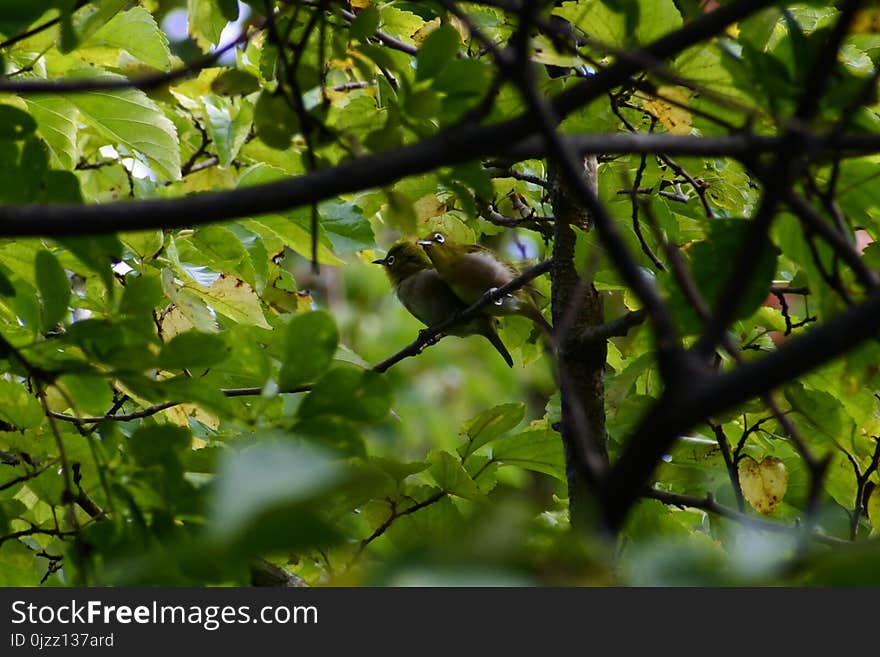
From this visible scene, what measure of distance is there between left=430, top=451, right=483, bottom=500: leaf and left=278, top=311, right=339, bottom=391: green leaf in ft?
3.35

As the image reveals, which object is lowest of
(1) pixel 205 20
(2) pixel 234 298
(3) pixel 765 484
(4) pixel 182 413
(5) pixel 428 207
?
(3) pixel 765 484

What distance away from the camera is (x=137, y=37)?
2391 millimetres

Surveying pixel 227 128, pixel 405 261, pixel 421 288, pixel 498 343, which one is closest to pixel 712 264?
pixel 227 128

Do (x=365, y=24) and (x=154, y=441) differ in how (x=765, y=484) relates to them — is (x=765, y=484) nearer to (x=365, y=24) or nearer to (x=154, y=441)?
(x=365, y=24)

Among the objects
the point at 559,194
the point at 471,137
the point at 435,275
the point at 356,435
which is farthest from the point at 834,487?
the point at 435,275

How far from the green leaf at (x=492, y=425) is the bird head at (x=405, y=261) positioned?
97.3 inches

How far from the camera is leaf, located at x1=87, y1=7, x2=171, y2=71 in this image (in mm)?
2365

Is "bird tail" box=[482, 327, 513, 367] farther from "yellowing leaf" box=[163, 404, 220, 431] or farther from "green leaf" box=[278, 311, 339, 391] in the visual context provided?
"green leaf" box=[278, 311, 339, 391]

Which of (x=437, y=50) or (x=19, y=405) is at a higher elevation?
(x=437, y=50)

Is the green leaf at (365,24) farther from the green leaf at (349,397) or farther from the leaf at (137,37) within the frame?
the leaf at (137,37)

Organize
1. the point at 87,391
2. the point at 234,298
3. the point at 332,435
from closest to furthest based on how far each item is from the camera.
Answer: the point at 332,435 < the point at 87,391 < the point at 234,298

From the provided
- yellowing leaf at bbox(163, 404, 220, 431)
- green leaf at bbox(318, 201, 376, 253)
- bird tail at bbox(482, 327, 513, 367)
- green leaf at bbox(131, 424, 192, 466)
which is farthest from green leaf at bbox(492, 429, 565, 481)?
bird tail at bbox(482, 327, 513, 367)

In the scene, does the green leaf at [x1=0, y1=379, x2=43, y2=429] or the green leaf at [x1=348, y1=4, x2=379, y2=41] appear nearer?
the green leaf at [x1=348, y1=4, x2=379, y2=41]

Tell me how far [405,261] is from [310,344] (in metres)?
3.70
